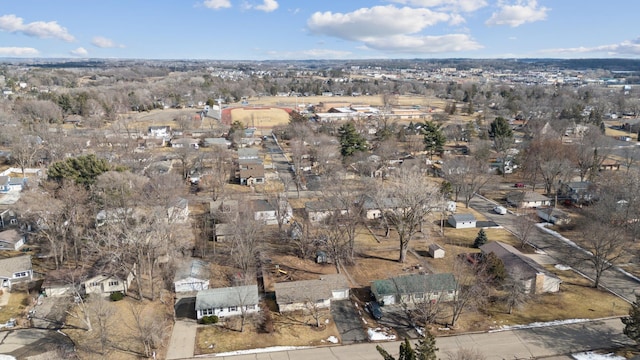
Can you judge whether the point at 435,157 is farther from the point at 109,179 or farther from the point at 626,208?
the point at 109,179

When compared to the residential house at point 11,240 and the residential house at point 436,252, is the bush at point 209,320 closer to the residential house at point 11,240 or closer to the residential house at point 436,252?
the residential house at point 436,252

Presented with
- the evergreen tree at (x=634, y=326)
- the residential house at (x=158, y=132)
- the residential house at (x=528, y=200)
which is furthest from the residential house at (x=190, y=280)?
the residential house at (x=158, y=132)

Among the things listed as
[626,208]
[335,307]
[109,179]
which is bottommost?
[335,307]

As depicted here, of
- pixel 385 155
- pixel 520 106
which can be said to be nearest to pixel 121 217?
pixel 385 155

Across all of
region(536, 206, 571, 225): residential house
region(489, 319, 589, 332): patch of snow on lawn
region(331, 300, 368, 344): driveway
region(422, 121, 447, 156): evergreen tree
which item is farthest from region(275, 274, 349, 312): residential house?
region(422, 121, 447, 156): evergreen tree

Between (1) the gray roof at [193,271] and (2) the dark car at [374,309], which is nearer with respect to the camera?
(2) the dark car at [374,309]

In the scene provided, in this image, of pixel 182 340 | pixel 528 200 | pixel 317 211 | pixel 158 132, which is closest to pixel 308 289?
pixel 182 340

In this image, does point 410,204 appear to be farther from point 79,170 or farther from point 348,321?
point 79,170
